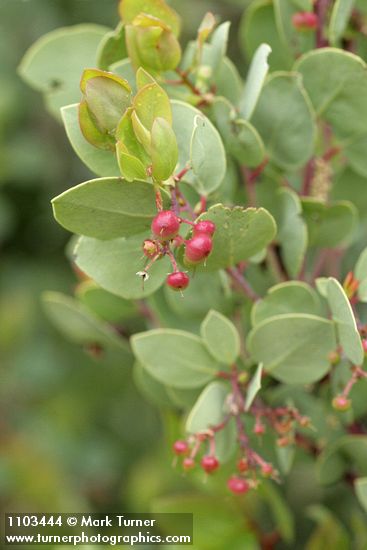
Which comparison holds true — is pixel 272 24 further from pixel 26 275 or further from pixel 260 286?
pixel 26 275

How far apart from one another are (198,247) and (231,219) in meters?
0.08

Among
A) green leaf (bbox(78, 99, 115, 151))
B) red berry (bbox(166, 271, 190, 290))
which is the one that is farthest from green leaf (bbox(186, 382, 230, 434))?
green leaf (bbox(78, 99, 115, 151))

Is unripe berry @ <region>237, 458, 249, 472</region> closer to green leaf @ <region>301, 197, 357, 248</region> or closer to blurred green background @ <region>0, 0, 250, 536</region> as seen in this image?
green leaf @ <region>301, 197, 357, 248</region>

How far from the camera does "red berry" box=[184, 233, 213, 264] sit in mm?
828

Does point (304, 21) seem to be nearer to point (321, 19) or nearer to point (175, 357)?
point (321, 19)

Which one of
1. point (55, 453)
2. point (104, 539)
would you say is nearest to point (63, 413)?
point (55, 453)

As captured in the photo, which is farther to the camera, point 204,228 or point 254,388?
point 254,388

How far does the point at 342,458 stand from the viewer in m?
1.20

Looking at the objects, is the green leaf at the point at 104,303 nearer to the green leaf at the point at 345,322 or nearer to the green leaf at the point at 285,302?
the green leaf at the point at 285,302

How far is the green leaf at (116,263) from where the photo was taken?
962 millimetres

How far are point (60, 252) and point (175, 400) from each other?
4.14 ft

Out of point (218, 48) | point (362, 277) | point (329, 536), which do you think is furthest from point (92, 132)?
point (329, 536)

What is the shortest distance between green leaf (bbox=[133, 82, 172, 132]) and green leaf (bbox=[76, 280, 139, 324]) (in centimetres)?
41

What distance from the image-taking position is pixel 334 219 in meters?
1.16
